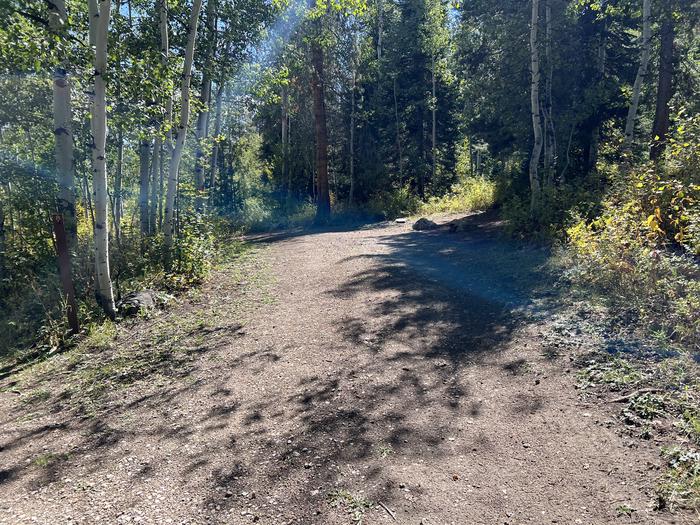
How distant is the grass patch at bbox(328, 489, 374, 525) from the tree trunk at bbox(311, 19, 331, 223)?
18105 millimetres

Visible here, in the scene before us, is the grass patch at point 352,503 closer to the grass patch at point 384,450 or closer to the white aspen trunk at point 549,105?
the grass patch at point 384,450

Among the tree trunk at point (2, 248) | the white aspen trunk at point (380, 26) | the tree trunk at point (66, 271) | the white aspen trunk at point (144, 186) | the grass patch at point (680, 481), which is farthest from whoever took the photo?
the white aspen trunk at point (380, 26)

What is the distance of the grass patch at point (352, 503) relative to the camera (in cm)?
266

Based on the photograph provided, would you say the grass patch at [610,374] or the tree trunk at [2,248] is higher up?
the tree trunk at [2,248]

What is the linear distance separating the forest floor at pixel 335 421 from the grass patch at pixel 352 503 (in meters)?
0.01

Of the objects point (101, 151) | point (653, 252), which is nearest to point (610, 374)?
point (653, 252)

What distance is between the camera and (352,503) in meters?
2.76

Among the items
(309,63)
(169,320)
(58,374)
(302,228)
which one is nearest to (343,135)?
(309,63)

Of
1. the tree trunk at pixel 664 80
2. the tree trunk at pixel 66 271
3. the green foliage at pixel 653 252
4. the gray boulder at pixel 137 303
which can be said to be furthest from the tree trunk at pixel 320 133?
the tree trunk at pixel 66 271

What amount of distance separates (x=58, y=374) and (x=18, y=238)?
5.77 m

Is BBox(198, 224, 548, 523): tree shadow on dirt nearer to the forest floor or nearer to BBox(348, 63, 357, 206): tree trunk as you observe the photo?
the forest floor

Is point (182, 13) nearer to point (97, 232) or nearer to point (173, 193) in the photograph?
point (173, 193)

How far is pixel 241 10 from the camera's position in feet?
43.7

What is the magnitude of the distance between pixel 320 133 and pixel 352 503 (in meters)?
19.0
